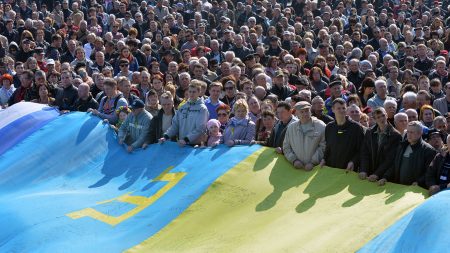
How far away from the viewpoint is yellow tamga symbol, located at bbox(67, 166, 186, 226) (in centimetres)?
1109

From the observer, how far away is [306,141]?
34.4 ft

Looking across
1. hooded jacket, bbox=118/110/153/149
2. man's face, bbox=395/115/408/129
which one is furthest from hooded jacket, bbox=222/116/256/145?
man's face, bbox=395/115/408/129

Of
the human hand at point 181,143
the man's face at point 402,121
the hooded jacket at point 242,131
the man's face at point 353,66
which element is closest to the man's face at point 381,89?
the man's face at point 353,66

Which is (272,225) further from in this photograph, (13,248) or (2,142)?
(2,142)

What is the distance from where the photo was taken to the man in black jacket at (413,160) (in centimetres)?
924

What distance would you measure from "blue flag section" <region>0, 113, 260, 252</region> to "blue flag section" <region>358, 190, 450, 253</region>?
3289mm

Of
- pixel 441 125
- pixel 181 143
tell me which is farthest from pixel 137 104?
pixel 441 125

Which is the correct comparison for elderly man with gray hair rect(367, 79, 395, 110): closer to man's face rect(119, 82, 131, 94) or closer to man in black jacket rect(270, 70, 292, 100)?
man in black jacket rect(270, 70, 292, 100)

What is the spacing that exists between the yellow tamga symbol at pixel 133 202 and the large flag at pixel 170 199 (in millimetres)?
16

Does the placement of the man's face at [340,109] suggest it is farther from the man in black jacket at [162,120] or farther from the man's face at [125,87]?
the man's face at [125,87]

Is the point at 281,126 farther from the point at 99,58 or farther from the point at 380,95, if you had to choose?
the point at 99,58

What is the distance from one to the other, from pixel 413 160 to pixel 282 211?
5.21 ft

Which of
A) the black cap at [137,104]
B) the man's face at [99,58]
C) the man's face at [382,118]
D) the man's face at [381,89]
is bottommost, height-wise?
the black cap at [137,104]

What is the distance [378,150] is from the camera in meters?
9.76
